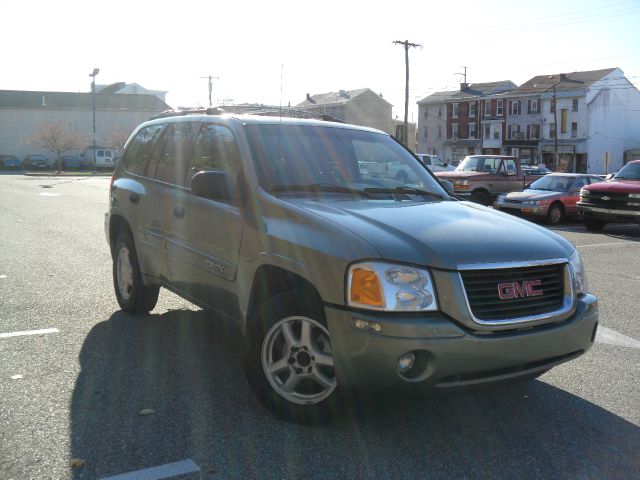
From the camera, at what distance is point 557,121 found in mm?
73312

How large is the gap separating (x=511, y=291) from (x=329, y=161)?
177 cm

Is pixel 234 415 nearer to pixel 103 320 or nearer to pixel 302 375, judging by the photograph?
pixel 302 375

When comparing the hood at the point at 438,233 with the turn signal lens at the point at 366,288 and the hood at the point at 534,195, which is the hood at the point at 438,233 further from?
the hood at the point at 534,195

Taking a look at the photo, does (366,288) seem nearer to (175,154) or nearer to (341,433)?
(341,433)

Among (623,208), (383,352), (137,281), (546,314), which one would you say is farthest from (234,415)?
(623,208)

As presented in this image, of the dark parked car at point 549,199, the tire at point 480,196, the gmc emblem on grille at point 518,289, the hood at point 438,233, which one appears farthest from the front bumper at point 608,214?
Answer: the gmc emblem on grille at point 518,289

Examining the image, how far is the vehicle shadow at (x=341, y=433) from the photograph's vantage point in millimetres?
3426

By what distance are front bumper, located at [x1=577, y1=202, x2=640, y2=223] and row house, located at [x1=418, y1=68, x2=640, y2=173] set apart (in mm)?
51125

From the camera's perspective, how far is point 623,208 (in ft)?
51.0

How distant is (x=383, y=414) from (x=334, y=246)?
1158mm

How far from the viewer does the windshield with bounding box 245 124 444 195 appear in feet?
15.0

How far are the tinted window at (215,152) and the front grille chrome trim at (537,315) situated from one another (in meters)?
1.82

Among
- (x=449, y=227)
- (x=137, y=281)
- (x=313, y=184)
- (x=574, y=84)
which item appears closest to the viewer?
(x=449, y=227)

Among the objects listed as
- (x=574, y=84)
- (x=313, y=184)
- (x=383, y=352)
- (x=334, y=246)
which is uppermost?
(x=574, y=84)
